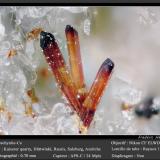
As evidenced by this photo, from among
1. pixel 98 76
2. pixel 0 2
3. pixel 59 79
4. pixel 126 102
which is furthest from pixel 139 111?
pixel 0 2

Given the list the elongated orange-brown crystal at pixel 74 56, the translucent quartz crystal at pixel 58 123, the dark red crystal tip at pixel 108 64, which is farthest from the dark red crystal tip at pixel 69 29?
the translucent quartz crystal at pixel 58 123

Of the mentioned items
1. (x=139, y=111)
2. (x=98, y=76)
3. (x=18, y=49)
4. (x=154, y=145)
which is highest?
(x=18, y=49)

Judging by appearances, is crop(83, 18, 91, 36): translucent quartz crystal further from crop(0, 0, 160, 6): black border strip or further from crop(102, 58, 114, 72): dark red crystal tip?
crop(102, 58, 114, 72): dark red crystal tip

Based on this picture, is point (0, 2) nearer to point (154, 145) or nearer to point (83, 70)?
point (83, 70)

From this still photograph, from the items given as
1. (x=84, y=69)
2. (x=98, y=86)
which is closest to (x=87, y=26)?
(x=84, y=69)

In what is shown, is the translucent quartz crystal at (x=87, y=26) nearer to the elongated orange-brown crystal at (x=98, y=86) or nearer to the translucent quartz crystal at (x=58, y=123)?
the elongated orange-brown crystal at (x=98, y=86)

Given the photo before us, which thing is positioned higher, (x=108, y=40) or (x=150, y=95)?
(x=108, y=40)
